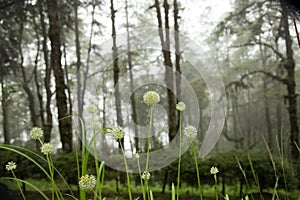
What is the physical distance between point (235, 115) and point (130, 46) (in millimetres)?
5297

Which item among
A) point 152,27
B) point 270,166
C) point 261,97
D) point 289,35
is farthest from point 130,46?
point 261,97

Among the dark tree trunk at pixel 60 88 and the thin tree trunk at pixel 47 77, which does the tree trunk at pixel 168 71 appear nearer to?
the dark tree trunk at pixel 60 88

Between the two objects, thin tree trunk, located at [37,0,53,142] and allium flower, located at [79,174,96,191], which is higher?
thin tree trunk, located at [37,0,53,142]

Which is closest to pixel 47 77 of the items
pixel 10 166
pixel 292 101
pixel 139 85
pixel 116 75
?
pixel 116 75

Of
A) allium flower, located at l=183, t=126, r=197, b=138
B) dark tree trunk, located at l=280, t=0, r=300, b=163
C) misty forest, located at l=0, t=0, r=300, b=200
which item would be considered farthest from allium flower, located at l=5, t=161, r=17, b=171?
dark tree trunk, located at l=280, t=0, r=300, b=163

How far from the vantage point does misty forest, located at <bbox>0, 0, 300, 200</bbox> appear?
3.47m

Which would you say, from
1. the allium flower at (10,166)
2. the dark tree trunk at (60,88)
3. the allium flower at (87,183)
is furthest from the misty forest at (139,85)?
the allium flower at (87,183)

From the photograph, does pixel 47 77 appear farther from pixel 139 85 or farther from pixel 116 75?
pixel 139 85

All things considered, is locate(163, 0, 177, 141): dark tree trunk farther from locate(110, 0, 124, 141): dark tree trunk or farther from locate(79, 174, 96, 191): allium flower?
locate(79, 174, 96, 191): allium flower

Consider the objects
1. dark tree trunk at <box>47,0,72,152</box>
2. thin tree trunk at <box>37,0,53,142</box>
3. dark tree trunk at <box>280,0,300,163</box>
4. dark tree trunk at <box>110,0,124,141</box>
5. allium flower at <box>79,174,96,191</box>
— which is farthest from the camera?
thin tree trunk at <box>37,0,53,142</box>

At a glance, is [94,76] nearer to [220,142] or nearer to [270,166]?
[270,166]

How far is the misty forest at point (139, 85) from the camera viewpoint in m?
3.47

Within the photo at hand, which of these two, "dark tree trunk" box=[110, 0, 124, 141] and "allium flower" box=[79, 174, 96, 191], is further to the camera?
"dark tree trunk" box=[110, 0, 124, 141]

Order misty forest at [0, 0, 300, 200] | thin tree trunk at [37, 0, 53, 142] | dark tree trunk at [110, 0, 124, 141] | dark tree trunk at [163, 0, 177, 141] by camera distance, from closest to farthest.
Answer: misty forest at [0, 0, 300, 200], dark tree trunk at [163, 0, 177, 141], dark tree trunk at [110, 0, 124, 141], thin tree trunk at [37, 0, 53, 142]
